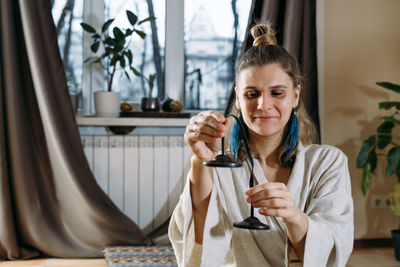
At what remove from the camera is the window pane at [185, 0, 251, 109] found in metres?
3.59

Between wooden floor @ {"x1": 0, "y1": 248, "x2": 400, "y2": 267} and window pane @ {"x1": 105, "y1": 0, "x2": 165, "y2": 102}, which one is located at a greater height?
window pane @ {"x1": 105, "y1": 0, "x2": 165, "y2": 102}

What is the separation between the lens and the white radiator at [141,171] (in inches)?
129

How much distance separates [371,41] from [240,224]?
2871mm

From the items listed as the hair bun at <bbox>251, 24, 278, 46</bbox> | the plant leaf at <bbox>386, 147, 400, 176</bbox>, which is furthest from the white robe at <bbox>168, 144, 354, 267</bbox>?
the plant leaf at <bbox>386, 147, 400, 176</bbox>

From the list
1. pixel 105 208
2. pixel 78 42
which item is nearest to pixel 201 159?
pixel 105 208

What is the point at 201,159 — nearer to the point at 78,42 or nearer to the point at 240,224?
the point at 240,224

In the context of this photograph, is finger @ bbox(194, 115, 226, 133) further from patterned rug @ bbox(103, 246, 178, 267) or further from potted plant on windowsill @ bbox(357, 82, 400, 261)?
potted plant on windowsill @ bbox(357, 82, 400, 261)

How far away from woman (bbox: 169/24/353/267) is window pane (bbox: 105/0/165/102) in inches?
83.7

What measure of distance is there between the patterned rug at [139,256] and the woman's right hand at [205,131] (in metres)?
1.86

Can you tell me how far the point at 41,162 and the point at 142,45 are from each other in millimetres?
1082

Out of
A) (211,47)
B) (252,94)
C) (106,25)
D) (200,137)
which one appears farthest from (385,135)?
(200,137)

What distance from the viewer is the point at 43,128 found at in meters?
3.13

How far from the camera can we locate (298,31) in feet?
10.9

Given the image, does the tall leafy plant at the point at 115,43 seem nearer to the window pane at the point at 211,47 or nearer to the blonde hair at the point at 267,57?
the window pane at the point at 211,47
